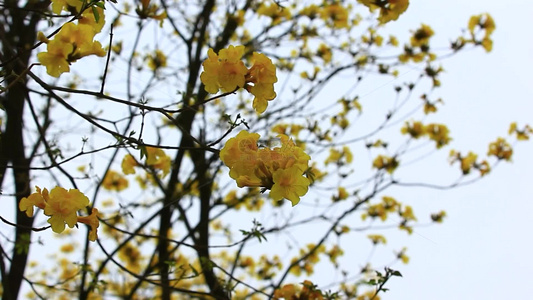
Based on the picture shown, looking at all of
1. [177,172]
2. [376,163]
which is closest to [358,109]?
A: [376,163]

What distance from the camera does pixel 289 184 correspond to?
4.00 feet

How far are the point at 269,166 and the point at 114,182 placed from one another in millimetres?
3322

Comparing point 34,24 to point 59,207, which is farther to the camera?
point 34,24

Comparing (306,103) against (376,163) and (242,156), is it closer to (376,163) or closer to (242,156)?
(376,163)

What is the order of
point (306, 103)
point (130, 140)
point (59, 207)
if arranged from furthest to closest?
1. point (306, 103)
2. point (130, 140)
3. point (59, 207)

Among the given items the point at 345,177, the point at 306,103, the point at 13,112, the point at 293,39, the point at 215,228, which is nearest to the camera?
the point at 13,112

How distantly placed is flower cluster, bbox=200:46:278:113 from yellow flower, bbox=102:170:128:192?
10.2 ft

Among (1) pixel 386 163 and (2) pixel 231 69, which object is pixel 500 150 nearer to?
(1) pixel 386 163

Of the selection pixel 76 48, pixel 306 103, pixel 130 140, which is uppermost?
pixel 306 103

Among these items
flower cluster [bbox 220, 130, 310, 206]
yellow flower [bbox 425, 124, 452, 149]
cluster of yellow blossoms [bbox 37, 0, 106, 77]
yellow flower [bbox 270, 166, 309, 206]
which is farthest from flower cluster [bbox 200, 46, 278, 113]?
yellow flower [bbox 425, 124, 452, 149]

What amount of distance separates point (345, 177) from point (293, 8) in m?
1.70

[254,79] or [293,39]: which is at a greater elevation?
[293,39]

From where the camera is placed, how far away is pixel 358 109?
454cm

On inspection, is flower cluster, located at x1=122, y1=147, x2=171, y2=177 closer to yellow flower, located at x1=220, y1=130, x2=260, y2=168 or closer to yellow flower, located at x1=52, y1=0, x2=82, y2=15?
yellow flower, located at x1=52, y1=0, x2=82, y2=15
